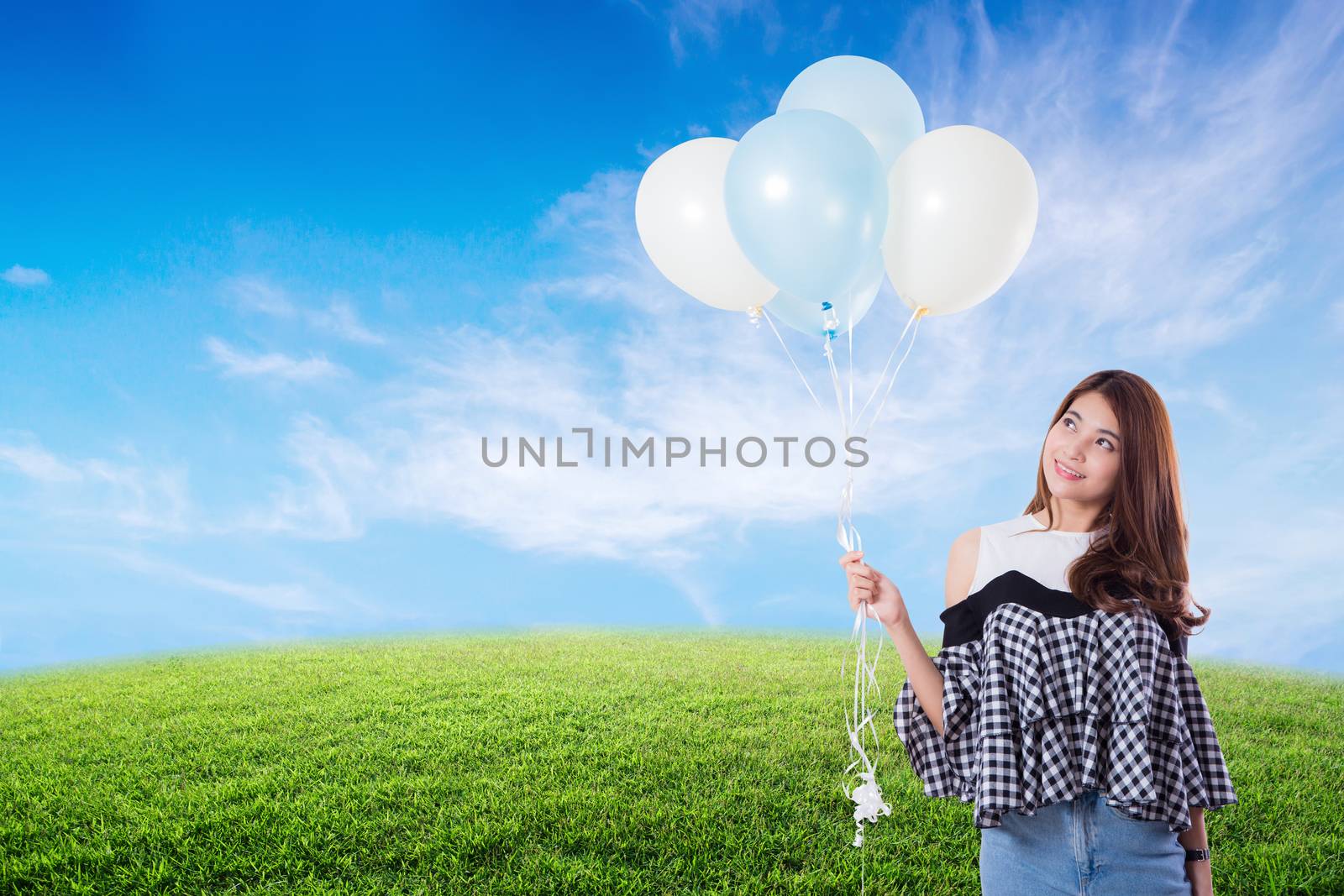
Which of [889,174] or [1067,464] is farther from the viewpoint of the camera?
[889,174]

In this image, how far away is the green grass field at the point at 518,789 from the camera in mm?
3277

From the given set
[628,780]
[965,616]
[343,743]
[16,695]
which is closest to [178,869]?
[343,743]

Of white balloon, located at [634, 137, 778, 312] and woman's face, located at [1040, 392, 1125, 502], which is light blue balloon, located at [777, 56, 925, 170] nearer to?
white balloon, located at [634, 137, 778, 312]

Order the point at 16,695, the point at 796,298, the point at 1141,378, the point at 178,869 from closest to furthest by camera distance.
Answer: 1. the point at 1141,378
2. the point at 796,298
3. the point at 178,869
4. the point at 16,695

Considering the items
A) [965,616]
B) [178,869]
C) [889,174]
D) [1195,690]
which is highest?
[889,174]

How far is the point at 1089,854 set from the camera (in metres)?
1.65

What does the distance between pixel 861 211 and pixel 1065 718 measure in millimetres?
1485

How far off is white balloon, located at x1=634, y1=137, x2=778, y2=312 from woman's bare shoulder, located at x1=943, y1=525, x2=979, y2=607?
3.86 feet

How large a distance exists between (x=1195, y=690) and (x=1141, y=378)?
2.38 ft

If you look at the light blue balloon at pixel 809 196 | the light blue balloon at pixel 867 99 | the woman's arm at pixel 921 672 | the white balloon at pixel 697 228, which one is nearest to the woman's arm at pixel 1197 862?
the woman's arm at pixel 921 672

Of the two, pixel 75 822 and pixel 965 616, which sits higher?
pixel 965 616

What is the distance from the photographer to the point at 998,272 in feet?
8.29

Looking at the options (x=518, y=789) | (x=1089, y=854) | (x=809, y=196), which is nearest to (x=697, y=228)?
(x=809, y=196)

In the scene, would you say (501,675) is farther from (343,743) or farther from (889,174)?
(889,174)
